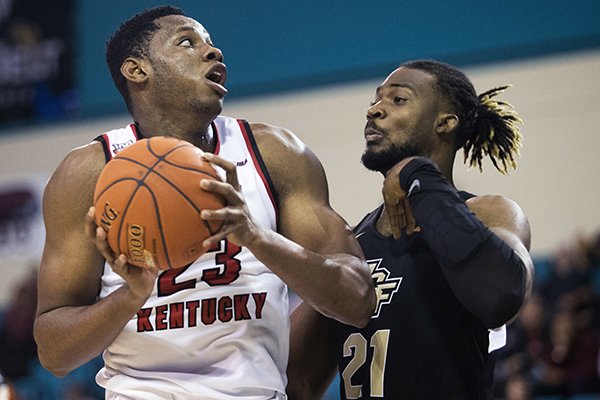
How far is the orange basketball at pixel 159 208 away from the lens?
8.48 ft

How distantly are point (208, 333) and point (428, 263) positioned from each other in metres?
1.06

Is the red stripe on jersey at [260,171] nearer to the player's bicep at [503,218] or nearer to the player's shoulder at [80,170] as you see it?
the player's shoulder at [80,170]

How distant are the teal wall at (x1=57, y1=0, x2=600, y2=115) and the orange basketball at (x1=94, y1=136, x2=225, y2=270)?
27.1 feet

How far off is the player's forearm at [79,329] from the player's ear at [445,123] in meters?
1.73

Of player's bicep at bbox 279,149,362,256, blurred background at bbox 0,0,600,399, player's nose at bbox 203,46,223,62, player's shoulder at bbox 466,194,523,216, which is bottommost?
blurred background at bbox 0,0,600,399

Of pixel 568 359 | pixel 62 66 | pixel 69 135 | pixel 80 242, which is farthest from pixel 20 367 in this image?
pixel 80 242

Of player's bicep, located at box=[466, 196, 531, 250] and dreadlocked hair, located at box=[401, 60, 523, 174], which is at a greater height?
dreadlocked hair, located at box=[401, 60, 523, 174]

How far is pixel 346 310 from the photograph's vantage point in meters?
3.02

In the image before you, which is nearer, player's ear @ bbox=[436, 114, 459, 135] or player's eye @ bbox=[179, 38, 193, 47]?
player's eye @ bbox=[179, 38, 193, 47]

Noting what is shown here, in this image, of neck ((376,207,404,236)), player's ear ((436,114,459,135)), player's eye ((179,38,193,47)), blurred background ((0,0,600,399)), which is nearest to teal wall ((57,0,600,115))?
blurred background ((0,0,600,399))

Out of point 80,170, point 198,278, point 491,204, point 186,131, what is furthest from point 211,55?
point 491,204

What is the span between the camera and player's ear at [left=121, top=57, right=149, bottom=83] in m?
3.41

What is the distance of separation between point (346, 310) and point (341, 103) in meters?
8.21

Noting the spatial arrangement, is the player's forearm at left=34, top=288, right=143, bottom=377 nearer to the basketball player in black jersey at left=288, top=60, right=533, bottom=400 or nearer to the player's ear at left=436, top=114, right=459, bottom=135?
the basketball player in black jersey at left=288, top=60, right=533, bottom=400
